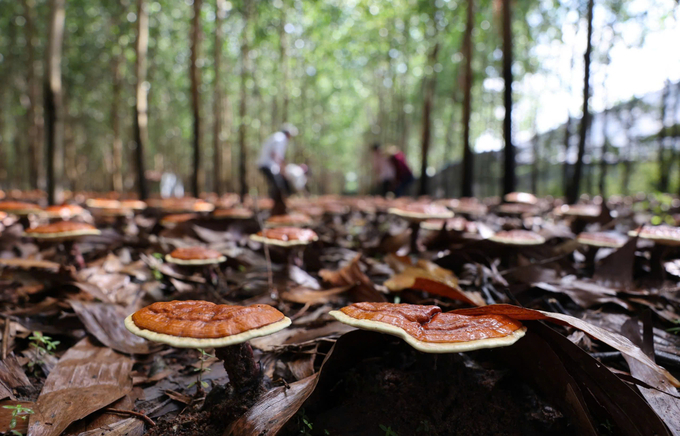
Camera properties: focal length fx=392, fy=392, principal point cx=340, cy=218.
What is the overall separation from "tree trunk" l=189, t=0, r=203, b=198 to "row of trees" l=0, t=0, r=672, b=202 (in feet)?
0.15

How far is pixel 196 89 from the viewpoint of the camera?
9750mm

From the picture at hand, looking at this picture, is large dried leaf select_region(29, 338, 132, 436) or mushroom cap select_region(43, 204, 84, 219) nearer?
large dried leaf select_region(29, 338, 132, 436)

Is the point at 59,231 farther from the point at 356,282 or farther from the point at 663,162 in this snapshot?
the point at 663,162

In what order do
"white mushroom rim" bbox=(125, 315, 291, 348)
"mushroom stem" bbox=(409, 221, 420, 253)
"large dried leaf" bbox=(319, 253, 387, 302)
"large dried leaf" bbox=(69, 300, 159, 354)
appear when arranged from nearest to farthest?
"white mushroom rim" bbox=(125, 315, 291, 348) → "large dried leaf" bbox=(69, 300, 159, 354) → "large dried leaf" bbox=(319, 253, 387, 302) → "mushroom stem" bbox=(409, 221, 420, 253)

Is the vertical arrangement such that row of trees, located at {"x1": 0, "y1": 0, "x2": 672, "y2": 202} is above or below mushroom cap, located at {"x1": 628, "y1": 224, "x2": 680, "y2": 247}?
above

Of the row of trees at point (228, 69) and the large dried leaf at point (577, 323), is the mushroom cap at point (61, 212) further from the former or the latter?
the large dried leaf at point (577, 323)

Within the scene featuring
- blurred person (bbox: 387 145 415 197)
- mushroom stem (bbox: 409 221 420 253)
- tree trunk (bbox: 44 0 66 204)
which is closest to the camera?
mushroom stem (bbox: 409 221 420 253)

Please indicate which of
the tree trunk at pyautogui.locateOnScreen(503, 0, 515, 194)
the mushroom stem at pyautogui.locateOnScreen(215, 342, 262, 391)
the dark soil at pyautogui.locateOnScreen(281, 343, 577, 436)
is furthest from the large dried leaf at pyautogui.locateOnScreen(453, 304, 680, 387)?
the tree trunk at pyautogui.locateOnScreen(503, 0, 515, 194)

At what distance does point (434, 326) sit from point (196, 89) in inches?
392

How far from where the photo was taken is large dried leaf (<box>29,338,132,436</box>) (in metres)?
1.43

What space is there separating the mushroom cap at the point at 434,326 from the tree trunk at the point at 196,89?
31.5ft

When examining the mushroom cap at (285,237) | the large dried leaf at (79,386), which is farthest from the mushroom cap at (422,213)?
the large dried leaf at (79,386)

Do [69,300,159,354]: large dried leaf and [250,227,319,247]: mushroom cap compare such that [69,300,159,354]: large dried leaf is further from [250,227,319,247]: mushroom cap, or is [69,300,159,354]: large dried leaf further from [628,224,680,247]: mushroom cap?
[628,224,680,247]: mushroom cap

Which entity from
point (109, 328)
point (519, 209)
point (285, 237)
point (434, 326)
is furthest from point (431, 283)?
point (519, 209)
